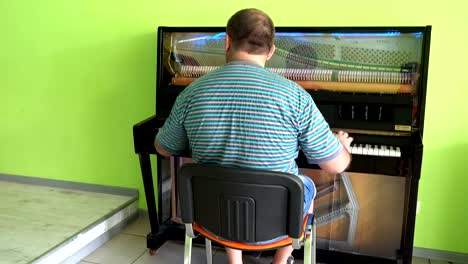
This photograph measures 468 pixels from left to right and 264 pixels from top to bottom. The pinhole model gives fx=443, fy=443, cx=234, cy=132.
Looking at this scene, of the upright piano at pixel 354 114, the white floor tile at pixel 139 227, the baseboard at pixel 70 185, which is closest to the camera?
the upright piano at pixel 354 114

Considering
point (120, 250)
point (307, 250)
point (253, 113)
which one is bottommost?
point (120, 250)

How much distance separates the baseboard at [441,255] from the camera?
244 centimetres

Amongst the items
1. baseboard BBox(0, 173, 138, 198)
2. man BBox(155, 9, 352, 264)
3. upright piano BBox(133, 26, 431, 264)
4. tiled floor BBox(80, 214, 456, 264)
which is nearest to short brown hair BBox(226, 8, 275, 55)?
man BBox(155, 9, 352, 264)

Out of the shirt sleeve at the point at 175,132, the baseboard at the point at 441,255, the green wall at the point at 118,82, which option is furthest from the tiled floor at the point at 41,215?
the baseboard at the point at 441,255

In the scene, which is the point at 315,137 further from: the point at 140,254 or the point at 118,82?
the point at 118,82

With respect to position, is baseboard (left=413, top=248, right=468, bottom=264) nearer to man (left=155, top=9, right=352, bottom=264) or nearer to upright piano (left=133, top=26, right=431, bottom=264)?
upright piano (left=133, top=26, right=431, bottom=264)

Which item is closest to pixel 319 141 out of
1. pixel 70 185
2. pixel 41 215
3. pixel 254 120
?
pixel 254 120

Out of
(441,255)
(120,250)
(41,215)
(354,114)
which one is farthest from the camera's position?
(41,215)

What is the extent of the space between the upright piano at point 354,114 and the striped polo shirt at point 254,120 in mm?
474

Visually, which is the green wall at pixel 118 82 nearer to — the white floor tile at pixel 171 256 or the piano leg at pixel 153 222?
the piano leg at pixel 153 222

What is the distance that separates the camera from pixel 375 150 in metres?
1.95

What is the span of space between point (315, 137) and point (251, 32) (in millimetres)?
400

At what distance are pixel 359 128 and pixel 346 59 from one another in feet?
1.17

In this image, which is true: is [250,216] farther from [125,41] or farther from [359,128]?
[125,41]
